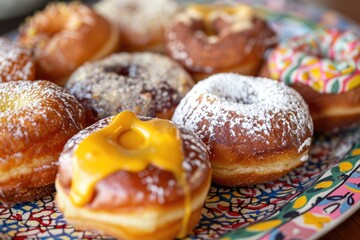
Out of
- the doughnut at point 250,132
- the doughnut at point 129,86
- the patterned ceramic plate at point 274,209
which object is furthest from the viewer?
the doughnut at point 129,86

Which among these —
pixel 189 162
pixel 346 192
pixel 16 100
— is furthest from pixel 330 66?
pixel 16 100

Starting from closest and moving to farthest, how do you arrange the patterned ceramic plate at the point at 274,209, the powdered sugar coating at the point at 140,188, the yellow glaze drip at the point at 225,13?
1. the powdered sugar coating at the point at 140,188
2. the patterned ceramic plate at the point at 274,209
3. the yellow glaze drip at the point at 225,13

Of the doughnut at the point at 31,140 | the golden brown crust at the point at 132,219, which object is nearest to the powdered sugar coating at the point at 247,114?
the golden brown crust at the point at 132,219

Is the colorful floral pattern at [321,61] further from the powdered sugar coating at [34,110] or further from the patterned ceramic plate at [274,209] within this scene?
the powdered sugar coating at [34,110]

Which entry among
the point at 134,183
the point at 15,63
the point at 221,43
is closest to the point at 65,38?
the point at 15,63

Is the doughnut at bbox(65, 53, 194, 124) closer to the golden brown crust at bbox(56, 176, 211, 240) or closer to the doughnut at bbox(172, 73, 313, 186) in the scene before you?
the doughnut at bbox(172, 73, 313, 186)

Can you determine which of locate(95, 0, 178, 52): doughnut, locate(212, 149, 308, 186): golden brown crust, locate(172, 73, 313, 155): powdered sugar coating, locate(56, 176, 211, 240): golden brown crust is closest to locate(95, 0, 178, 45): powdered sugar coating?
locate(95, 0, 178, 52): doughnut
